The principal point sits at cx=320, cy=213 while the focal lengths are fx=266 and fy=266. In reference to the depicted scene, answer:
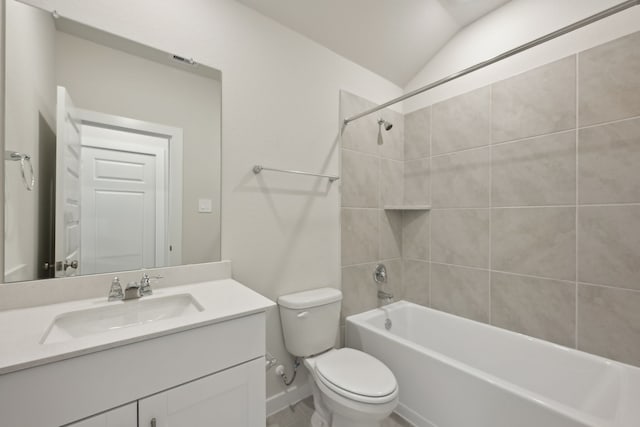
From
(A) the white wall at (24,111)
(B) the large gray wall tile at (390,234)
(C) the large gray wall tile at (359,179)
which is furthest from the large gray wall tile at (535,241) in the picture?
(A) the white wall at (24,111)

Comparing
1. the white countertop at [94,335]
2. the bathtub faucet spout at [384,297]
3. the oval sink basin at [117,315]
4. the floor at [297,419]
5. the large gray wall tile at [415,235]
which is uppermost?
the large gray wall tile at [415,235]

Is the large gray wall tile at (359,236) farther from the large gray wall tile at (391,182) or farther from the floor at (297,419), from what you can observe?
the floor at (297,419)

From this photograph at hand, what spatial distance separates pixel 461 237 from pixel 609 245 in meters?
0.73

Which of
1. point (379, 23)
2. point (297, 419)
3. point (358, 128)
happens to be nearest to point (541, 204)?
point (358, 128)

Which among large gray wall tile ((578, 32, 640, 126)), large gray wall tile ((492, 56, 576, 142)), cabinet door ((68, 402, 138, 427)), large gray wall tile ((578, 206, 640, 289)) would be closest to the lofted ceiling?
large gray wall tile ((492, 56, 576, 142))

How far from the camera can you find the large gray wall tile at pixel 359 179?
1.95 meters

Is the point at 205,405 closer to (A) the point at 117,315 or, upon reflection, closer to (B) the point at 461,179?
(A) the point at 117,315

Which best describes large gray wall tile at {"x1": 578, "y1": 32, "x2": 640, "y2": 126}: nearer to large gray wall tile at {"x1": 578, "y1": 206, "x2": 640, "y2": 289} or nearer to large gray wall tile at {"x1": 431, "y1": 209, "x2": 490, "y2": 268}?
large gray wall tile at {"x1": 578, "y1": 206, "x2": 640, "y2": 289}

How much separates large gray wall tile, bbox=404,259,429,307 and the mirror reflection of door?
6.02 feet

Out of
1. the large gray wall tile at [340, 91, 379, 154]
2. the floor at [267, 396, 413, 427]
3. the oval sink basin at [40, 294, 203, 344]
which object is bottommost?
the floor at [267, 396, 413, 427]

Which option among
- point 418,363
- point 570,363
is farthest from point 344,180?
point 570,363

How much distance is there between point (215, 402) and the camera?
0.91m

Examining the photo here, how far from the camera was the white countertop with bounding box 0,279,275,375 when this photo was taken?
65cm

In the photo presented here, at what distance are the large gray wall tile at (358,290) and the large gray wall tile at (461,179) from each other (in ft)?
2.50
